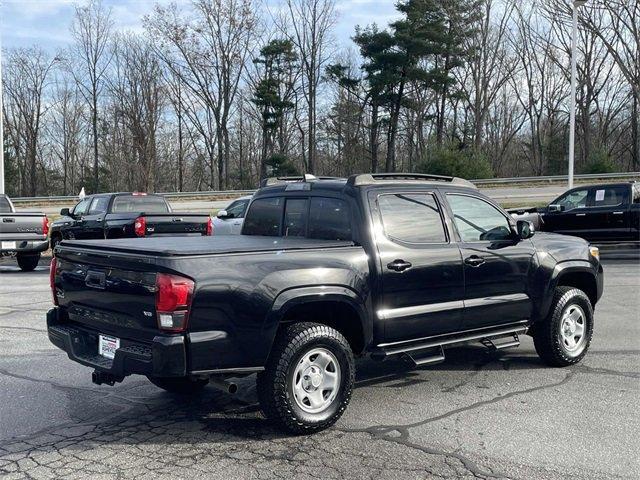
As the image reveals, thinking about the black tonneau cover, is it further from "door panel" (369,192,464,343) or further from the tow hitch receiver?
the tow hitch receiver

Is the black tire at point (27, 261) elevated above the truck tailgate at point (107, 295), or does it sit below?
below

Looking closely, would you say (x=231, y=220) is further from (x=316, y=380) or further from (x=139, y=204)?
(x=316, y=380)

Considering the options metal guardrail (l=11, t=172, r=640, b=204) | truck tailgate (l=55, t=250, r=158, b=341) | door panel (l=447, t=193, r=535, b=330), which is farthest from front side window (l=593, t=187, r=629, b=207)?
metal guardrail (l=11, t=172, r=640, b=204)

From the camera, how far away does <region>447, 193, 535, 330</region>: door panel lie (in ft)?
19.4

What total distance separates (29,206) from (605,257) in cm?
3149

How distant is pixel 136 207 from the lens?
16391 millimetres

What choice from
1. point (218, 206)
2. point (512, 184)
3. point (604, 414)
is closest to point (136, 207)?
point (604, 414)

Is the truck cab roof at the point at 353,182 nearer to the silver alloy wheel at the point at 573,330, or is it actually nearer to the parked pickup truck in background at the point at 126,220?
the silver alloy wheel at the point at 573,330

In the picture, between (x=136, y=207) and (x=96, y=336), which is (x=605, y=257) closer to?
(x=136, y=207)

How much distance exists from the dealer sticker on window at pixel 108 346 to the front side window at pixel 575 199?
14.2 metres

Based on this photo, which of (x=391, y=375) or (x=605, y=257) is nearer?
(x=391, y=375)

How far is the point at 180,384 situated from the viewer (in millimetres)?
5793

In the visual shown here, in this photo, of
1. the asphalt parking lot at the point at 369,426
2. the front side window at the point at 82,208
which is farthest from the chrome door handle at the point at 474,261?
the front side window at the point at 82,208

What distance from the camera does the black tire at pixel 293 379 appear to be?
4676 mm
